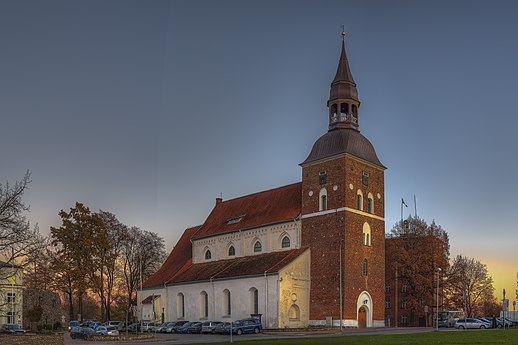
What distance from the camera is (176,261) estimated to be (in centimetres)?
7662

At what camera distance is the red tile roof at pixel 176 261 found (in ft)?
241

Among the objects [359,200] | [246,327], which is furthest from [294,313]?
[359,200]

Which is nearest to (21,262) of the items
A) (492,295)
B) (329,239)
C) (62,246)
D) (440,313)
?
(329,239)

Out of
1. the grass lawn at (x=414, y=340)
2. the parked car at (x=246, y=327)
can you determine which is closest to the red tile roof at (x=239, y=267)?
the parked car at (x=246, y=327)

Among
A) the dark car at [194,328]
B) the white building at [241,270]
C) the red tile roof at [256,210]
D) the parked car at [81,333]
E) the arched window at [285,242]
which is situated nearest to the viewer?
the parked car at [81,333]

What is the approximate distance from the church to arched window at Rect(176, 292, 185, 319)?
2.95ft

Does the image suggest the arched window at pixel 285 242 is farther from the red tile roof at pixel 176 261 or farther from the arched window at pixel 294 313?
→ the red tile roof at pixel 176 261

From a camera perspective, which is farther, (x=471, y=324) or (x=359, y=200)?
(x=359, y=200)

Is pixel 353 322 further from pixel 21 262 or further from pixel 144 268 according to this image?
pixel 144 268

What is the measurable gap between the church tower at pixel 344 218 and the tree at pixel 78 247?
24.2m

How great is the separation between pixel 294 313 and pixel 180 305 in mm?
17434

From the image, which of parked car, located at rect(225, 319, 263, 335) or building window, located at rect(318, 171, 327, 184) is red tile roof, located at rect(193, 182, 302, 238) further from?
parked car, located at rect(225, 319, 263, 335)

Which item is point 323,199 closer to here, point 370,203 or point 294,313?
point 370,203

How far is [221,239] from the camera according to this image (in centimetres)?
6838
